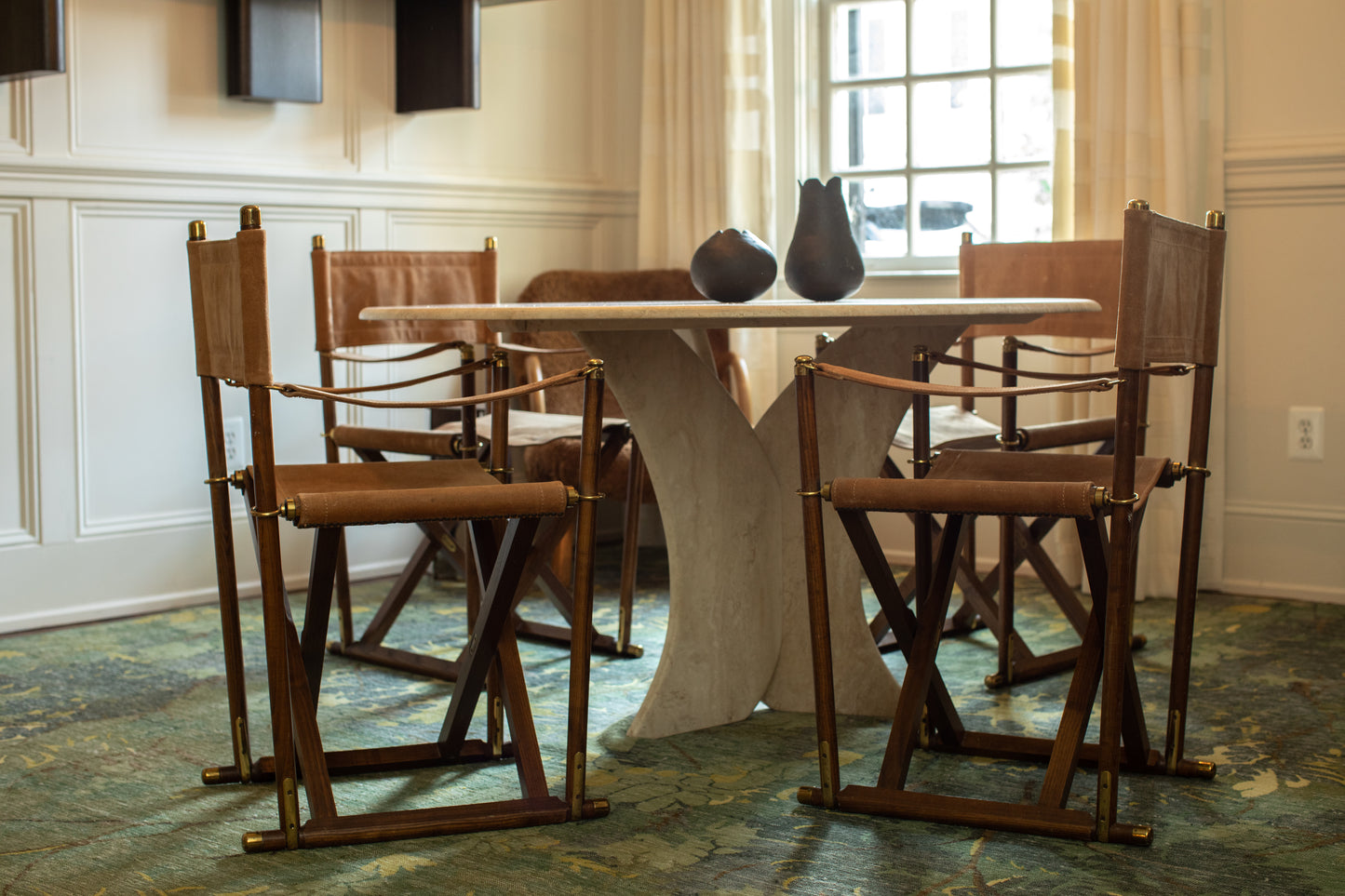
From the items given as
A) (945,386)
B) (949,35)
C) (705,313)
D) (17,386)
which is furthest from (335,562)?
(949,35)

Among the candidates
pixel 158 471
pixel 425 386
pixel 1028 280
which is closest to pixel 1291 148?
Result: pixel 1028 280

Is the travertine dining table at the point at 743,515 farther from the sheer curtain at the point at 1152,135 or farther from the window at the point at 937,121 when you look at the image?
the window at the point at 937,121

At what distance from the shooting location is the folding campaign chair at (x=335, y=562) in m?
1.81

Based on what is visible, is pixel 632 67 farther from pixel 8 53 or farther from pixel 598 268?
pixel 8 53

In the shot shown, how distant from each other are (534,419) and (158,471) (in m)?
0.98

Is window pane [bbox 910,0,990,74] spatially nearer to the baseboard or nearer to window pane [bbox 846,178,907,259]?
window pane [bbox 846,178,907,259]

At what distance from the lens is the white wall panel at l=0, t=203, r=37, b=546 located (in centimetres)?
312

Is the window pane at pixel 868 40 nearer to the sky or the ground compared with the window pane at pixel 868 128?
nearer to the sky

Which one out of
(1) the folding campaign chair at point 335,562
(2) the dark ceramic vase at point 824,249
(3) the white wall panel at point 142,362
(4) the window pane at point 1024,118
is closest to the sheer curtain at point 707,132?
(4) the window pane at point 1024,118

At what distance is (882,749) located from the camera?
230 centimetres

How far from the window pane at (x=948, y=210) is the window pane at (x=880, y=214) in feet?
0.15

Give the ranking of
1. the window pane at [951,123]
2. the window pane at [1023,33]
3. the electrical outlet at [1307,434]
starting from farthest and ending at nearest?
the window pane at [951,123] → the window pane at [1023,33] → the electrical outlet at [1307,434]

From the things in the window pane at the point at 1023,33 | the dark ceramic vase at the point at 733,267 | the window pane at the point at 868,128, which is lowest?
the dark ceramic vase at the point at 733,267

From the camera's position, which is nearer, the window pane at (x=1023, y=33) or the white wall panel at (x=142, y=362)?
the white wall panel at (x=142, y=362)
